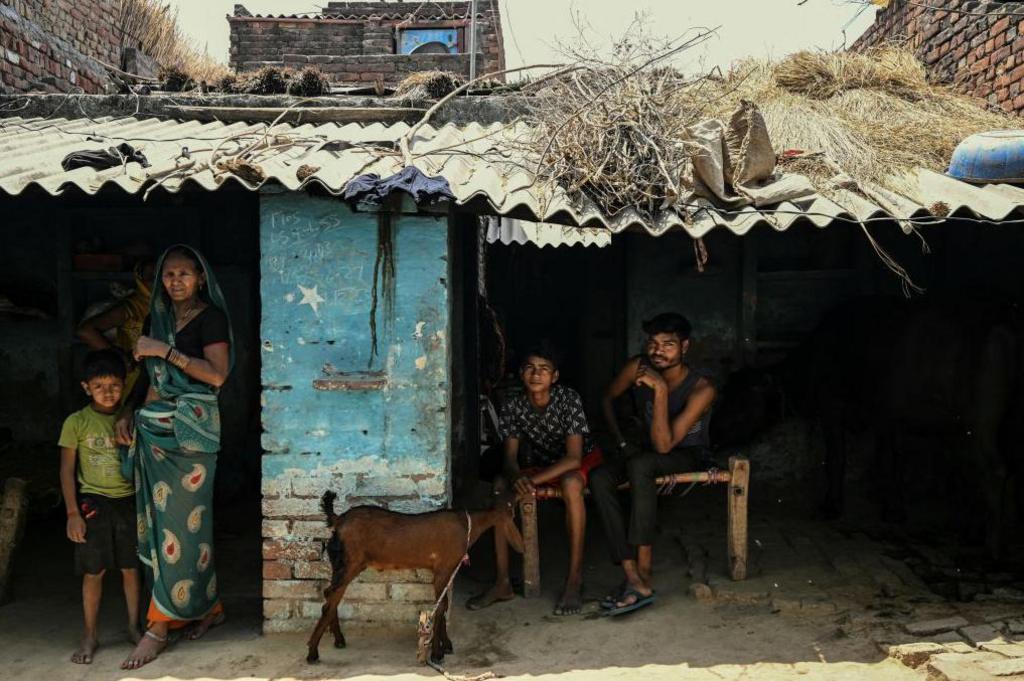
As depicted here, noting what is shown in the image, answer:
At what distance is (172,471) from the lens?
4258 mm

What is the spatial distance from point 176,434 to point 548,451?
207cm

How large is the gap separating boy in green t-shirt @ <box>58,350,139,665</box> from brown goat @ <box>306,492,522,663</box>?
105 cm

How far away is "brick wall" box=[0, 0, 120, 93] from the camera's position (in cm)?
743

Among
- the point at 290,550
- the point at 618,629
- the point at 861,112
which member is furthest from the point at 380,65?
the point at 618,629

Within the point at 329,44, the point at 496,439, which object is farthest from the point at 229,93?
the point at 329,44

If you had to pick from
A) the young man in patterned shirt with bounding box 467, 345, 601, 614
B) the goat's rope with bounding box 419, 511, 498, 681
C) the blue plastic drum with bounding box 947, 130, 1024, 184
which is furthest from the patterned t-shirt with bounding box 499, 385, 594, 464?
the blue plastic drum with bounding box 947, 130, 1024, 184

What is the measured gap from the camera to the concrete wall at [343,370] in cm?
441

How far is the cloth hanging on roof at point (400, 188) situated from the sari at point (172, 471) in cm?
88

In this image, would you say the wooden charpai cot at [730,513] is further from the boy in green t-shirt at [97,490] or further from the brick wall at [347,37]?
the brick wall at [347,37]

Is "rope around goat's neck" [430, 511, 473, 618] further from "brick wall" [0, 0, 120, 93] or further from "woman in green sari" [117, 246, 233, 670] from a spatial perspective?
"brick wall" [0, 0, 120, 93]

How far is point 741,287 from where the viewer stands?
7059mm

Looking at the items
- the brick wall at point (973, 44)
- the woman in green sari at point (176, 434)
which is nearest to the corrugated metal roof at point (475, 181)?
the woman in green sari at point (176, 434)

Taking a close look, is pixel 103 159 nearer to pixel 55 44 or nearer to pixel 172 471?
pixel 172 471

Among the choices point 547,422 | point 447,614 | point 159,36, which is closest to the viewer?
point 447,614
